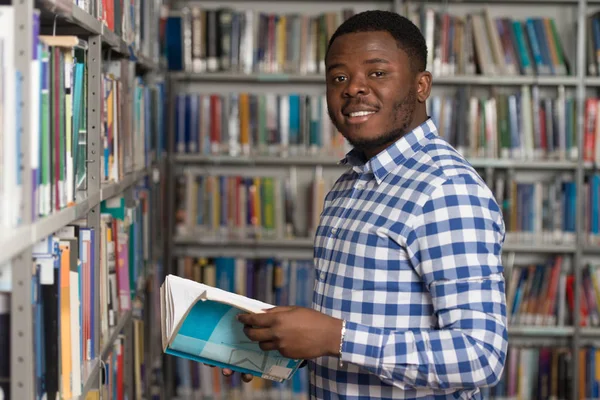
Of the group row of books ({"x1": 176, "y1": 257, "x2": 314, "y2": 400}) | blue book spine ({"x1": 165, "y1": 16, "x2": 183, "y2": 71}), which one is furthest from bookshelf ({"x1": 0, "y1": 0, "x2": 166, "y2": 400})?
row of books ({"x1": 176, "y1": 257, "x2": 314, "y2": 400})

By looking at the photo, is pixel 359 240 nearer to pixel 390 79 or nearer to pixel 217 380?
pixel 390 79

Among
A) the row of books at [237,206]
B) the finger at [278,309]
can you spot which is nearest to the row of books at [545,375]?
the row of books at [237,206]

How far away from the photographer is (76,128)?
1629 millimetres

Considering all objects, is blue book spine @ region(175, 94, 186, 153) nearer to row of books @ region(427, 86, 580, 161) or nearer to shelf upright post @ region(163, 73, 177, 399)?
shelf upright post @ region(163, 73, 177, 399)

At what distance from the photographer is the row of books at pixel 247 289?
12.9 feet

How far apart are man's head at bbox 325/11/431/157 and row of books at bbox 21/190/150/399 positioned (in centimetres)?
63

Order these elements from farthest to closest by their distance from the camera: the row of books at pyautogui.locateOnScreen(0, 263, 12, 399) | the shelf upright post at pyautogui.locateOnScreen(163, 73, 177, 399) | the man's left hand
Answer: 1. the shelf upright post at pyautogui.locateOnScreen(163, 73, 177, 399)
2. the man's left hand
3. the row of books at pyautogui.locateOnScreen(0, 263, 12, 399)

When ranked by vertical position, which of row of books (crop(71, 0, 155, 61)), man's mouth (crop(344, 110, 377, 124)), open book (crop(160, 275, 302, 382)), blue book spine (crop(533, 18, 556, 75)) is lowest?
open book (crop(160, 275, 302, 382))

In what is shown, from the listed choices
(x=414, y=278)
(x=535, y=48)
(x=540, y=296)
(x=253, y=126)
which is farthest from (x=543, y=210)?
(x=414, y=278)

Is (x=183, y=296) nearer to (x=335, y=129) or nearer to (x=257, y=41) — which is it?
(x=335, y=129)

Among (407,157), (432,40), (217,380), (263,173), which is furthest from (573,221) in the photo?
(407,157)

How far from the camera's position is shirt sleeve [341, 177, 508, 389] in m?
1.36

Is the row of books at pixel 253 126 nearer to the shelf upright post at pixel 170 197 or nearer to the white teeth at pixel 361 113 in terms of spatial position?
the shelf upright post at pixel 170 197

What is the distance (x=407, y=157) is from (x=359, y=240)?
207 mm
